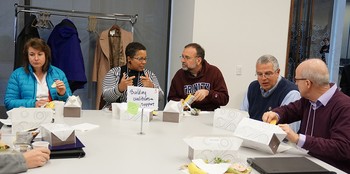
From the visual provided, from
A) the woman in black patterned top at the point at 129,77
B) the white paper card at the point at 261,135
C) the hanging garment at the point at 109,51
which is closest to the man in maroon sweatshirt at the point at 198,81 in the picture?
the woman in black patterned top at the point at 129,77

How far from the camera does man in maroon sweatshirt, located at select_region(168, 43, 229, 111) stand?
3.40 meters

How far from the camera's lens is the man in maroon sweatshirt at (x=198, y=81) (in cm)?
340

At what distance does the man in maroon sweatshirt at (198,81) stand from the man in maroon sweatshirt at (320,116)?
107 cm

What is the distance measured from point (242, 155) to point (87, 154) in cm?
79

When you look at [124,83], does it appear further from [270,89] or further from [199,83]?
[270,89]

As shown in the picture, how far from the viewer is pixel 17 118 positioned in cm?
199

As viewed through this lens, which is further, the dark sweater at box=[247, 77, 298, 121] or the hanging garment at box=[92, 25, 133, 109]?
the hanging garment at box=[92, 25, 133, 109]

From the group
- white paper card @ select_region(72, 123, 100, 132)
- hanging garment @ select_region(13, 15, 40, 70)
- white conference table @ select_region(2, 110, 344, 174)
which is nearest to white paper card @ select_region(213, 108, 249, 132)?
white conference table @ select_region(2, 110, 344, 174)

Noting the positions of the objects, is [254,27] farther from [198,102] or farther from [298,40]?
[198,102]

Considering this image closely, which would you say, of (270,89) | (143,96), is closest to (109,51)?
(143,96)

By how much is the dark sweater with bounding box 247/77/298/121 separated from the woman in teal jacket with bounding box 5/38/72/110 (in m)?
1.58

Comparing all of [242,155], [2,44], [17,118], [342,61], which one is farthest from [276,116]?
[342,61]

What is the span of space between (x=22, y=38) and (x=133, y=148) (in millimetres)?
2738

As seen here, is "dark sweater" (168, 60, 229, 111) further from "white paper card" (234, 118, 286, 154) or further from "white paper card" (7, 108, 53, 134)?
"white paper card" (7, 108, 53, 134)
